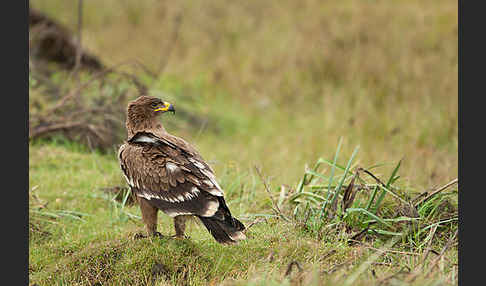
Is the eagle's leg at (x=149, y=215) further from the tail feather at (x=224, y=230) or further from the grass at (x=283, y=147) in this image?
the tail feather at (x=224, y=230)

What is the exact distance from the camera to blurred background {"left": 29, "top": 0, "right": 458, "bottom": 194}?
7.46 meters

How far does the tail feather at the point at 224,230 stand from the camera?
351 centimetres

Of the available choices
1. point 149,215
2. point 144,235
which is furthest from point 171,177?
point 144,235

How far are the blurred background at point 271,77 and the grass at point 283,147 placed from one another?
4 cm

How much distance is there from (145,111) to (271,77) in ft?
23.5

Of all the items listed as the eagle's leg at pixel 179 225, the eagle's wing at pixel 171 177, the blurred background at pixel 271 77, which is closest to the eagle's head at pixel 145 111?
the eagle's wing at pixel 171 177

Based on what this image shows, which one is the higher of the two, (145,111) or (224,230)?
(145,111)

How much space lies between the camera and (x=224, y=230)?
353 centimetres

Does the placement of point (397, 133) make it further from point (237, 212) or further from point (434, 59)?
point (237, 212)

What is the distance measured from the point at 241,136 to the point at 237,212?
441cm

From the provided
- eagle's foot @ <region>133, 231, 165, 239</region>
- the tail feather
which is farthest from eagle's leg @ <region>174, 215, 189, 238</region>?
the tail feather

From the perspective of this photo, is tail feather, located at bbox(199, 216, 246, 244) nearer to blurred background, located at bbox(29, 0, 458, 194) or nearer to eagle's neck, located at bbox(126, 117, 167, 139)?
eagle's neck, located at bbox(126, 117, 167, 139)

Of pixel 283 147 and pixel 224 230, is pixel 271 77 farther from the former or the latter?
pixel 224 230

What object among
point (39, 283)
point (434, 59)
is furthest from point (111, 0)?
point (39, 283)
